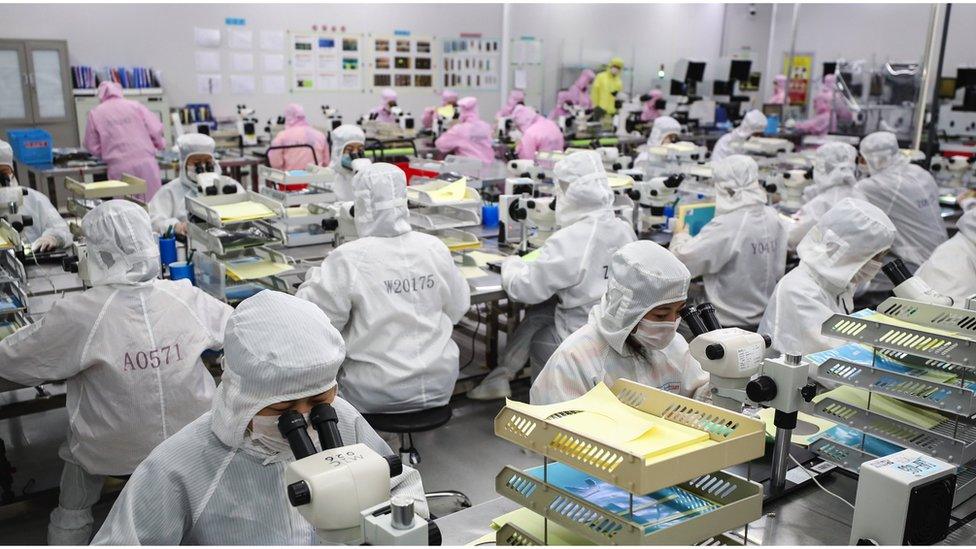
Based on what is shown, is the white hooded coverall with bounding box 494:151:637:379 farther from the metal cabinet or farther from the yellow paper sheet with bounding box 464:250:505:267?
the metal cabinet

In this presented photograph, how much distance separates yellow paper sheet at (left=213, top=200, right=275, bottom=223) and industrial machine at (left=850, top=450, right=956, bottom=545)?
8.50ft

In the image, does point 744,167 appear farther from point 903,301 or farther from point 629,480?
point 629,480

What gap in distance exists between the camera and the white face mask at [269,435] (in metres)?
1.52

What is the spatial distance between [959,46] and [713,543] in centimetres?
1029

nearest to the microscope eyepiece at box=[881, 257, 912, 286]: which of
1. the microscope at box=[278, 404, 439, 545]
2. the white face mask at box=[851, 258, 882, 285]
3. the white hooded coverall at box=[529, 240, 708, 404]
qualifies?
the white face mask at box=[851, 258, 882, 285]

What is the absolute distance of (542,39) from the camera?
11484 millimetres

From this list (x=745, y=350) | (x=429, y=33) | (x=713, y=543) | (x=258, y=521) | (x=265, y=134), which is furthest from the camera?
(x=429, y=33)

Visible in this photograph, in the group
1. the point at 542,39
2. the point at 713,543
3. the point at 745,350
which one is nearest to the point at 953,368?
the point at 745,350

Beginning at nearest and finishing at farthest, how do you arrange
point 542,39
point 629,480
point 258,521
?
point 629,480, point 258,521, point 542,39

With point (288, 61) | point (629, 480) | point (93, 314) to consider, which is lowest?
point (93, 314)

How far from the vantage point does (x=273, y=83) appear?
9727mm

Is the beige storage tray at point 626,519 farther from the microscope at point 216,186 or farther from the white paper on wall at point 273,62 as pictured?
the white paper on wall at point 273,62

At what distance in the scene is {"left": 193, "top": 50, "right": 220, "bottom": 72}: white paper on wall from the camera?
9.08m

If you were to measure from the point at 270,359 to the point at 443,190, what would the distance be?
8.62 feet
